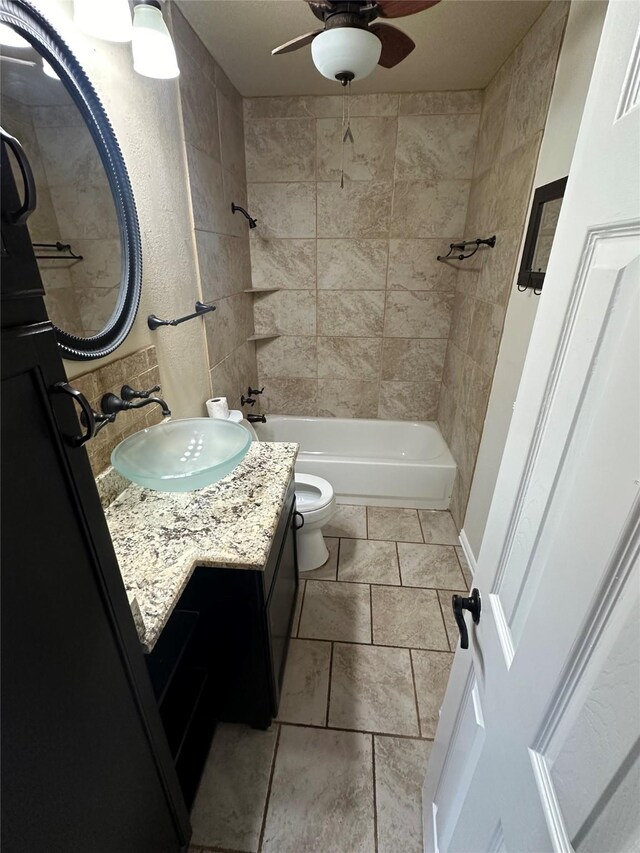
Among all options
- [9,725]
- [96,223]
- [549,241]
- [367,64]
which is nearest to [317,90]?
[367,64]

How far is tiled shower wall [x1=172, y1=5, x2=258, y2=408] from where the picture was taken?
165 cm

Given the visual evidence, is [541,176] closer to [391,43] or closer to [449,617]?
[391,43]

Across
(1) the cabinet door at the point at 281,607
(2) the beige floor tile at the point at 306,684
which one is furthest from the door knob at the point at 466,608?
(2) the beige floor tile at the point at 306,684

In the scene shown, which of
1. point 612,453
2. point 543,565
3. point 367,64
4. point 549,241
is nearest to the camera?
point 612,453

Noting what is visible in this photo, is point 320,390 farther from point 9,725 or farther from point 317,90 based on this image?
point 9,725

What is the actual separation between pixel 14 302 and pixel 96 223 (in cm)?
86

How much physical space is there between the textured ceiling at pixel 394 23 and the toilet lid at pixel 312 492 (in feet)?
6.87

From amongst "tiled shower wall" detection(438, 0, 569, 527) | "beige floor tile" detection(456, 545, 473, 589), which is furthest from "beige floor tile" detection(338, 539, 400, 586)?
"tiled shower wall" detection(438, 0, 569, 527)

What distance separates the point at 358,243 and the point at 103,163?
1.85 metres

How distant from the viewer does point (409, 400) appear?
9.87 feet

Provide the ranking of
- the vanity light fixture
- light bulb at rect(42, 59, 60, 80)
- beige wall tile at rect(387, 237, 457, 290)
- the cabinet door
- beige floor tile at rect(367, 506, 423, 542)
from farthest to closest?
beige wall tile at rect(387, 237, 457, 290), beige floor tile at rect(367, 506, 423, 542), the cabinet door, the vanity light fixture, light bulb at rect(42, 59, 60, 80)

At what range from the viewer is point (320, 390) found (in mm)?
3066

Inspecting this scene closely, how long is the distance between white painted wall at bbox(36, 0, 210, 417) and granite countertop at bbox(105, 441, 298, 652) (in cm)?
44

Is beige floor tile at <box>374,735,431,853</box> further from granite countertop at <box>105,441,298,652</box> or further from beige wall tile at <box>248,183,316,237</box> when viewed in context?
beige wall tile at <box>248,183,316,237</box>
